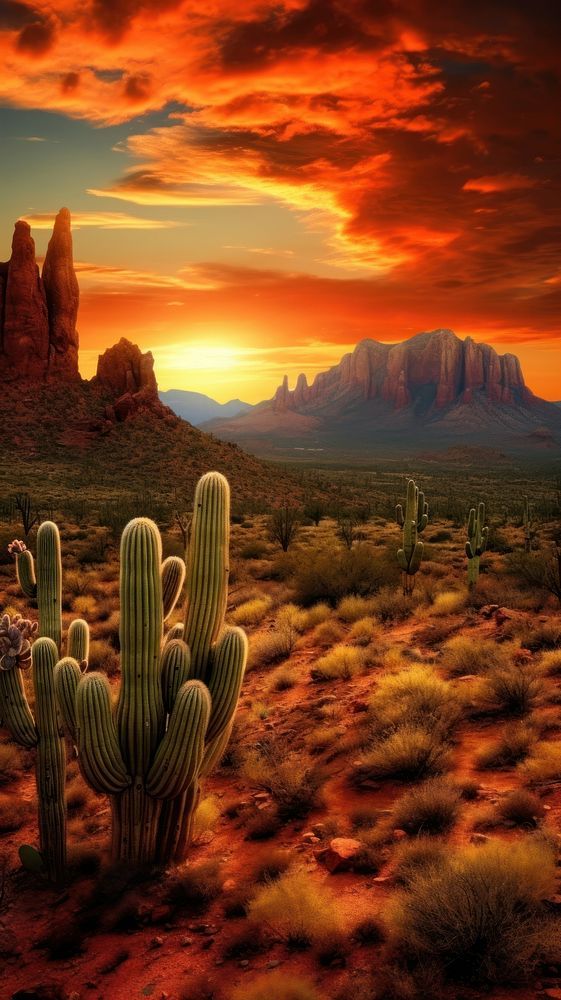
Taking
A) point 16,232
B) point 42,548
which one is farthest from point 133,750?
point 16,232

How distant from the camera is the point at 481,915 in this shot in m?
4.19

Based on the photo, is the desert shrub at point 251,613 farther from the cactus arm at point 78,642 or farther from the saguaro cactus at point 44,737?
the saguaro cactus at point 44,737

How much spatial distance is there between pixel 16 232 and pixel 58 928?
7766cm

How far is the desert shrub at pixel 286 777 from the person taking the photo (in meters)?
6.60

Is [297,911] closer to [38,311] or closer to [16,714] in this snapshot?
[16,714]

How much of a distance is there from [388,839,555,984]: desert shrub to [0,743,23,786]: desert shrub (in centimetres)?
580

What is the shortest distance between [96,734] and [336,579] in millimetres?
10651

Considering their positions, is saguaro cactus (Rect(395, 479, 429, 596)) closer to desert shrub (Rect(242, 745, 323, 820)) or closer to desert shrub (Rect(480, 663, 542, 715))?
desert shrub (Rect(480, 663, 542, 715))

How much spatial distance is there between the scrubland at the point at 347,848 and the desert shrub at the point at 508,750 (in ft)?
0.07

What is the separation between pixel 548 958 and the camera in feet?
12.9

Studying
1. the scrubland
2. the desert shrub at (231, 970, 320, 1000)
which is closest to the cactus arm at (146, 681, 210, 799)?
the scrubland

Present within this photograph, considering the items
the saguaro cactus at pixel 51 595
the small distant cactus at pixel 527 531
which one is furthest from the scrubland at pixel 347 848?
the small distant cactus at pixel 527 531

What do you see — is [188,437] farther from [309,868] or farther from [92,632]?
[309,868]

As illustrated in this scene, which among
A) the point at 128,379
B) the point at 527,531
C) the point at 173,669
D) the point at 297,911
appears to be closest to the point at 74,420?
the point at 128,379
